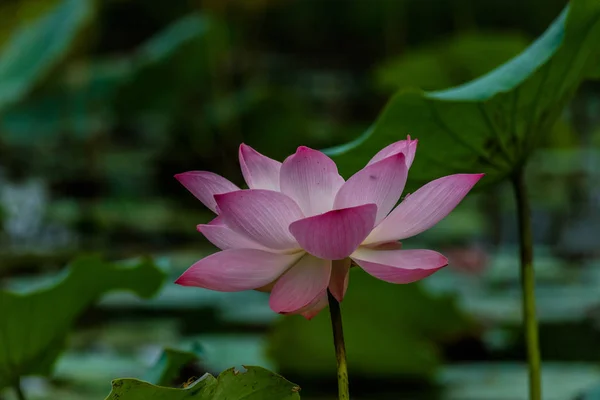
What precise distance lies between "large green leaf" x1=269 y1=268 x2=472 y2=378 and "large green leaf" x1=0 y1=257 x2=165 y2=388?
0.44 m

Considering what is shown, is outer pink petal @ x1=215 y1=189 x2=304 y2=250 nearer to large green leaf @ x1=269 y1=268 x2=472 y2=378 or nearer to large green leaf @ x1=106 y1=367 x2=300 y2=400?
large green leaf @ x1=106 y1=367 x2=300 y2=400

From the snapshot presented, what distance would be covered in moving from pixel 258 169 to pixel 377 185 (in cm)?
7

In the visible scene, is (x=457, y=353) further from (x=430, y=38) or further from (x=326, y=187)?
(x=430, y=38)

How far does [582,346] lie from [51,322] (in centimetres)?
100

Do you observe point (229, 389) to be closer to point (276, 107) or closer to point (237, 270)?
point (237, 270)

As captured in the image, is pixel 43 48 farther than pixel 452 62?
No

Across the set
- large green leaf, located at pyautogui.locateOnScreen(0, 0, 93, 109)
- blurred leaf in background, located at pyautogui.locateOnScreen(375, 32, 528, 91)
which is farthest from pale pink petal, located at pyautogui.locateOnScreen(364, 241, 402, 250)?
blurred leaf in background, located at pyautogui.locateOnScreen(375, 32, 528, 91)

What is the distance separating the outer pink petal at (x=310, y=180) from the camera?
1.28 ft

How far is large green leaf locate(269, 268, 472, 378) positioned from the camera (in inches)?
42.4

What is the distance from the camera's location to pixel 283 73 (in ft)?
18.7

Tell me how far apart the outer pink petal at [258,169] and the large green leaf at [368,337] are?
0.64 meters

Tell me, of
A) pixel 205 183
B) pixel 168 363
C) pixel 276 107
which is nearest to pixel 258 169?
pixel 205 183

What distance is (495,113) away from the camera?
0.59m

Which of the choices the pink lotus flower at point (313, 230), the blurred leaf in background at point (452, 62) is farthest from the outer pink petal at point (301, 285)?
the blurred leaf in background at point (452, 62)
